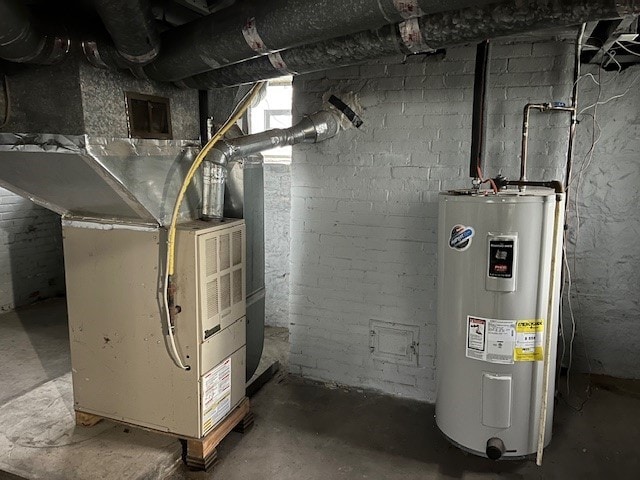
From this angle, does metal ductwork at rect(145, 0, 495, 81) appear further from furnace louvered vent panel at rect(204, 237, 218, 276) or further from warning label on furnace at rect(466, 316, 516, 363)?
warning label on furnace at rect(466, 316, 516, 363)

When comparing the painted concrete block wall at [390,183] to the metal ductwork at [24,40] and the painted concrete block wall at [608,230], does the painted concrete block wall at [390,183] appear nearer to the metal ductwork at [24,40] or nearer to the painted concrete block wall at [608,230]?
the painted concrete block wall at [608,230]

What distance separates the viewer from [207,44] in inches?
67.6

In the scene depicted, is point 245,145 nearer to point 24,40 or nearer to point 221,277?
point 221,277

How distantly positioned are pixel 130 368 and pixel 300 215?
4.23 ft

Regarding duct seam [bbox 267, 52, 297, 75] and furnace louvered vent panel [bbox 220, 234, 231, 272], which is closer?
duct seam [bbox 267, 52, 297, 75]

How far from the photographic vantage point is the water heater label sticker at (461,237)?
84.7 inches

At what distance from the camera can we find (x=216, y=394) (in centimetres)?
233

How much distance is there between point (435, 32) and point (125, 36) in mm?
983

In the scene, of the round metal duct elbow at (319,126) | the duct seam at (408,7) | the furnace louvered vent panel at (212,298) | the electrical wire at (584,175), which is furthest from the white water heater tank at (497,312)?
the furnace louvered vent panel at (212,298)

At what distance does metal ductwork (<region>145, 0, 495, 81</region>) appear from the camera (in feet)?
4.45

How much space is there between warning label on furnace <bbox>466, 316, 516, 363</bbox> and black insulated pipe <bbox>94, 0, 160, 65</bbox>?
5.63 ft

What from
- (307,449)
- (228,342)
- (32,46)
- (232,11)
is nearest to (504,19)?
(232,11)

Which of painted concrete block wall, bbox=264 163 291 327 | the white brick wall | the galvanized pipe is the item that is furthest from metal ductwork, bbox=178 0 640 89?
the white brick wall

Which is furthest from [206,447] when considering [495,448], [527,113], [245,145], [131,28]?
[527,113]
